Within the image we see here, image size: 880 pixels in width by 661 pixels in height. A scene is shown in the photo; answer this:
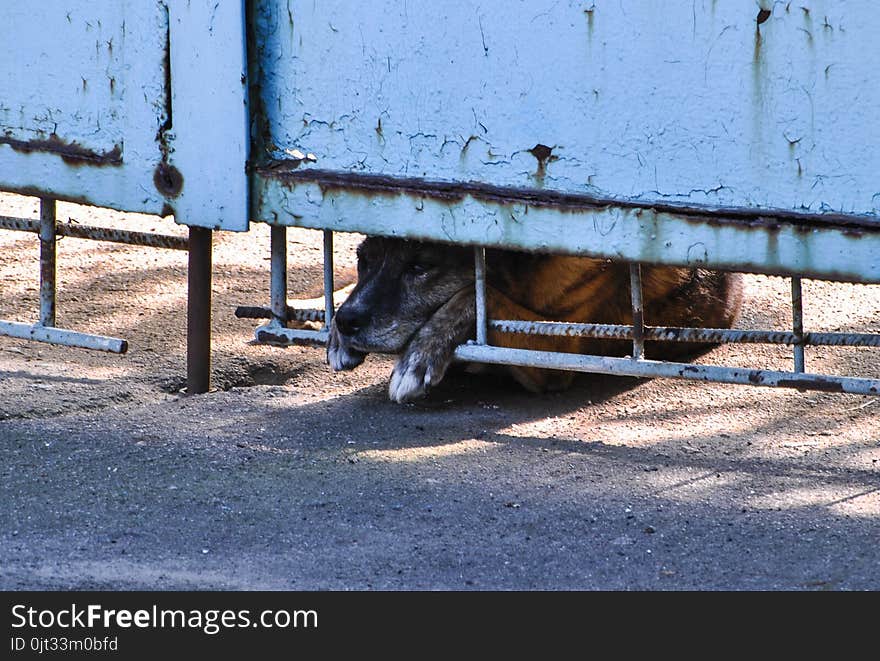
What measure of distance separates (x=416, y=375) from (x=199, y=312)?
2.77ft

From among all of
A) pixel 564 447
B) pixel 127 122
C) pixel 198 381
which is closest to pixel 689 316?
pixel 564 447

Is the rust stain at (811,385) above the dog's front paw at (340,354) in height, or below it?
below

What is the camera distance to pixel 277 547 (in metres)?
3.35

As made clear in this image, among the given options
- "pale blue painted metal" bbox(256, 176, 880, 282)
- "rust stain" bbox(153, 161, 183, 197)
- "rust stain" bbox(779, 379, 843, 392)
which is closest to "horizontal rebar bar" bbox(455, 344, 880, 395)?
"rust stain" bbox(779, 379, 843, 392)

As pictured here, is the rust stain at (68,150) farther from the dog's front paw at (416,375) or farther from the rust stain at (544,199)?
the dog's front paw at (416,375)

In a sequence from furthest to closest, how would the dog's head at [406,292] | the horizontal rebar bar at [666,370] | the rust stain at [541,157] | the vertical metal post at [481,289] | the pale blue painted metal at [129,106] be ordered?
the dog's head at [406,292]
the pale blue painted metal at [129,106]
the vertical metal post at [481,289]
the rust stain at [541,157]
the horizontal rebar bar at [666,370]

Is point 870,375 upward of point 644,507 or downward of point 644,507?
upward

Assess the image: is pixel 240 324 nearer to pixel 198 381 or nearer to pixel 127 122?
pixel 198 381

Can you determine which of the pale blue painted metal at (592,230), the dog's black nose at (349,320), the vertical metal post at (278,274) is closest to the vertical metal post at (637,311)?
the pale blue painted metal at (592,230)

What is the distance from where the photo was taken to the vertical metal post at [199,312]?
4.65 metres

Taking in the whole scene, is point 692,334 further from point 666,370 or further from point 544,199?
point 544,199
